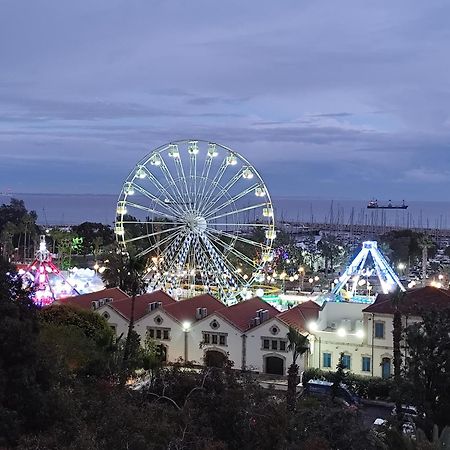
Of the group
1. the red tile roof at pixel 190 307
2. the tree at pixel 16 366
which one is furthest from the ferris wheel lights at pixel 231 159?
the tree at pixel 16 366

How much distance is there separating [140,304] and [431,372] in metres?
20.5

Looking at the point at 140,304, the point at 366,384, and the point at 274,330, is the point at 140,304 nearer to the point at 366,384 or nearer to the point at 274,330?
the point at 274,330

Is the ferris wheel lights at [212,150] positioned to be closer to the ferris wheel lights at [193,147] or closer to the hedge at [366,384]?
the ferris wheel lights at [193,147]

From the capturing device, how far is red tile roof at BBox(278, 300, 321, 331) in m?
34.6

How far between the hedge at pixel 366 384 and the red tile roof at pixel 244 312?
13.8 feet

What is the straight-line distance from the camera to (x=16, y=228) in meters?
86.1

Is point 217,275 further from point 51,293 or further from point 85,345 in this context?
point 85,345

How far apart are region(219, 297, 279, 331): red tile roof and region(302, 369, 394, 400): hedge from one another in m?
4.20

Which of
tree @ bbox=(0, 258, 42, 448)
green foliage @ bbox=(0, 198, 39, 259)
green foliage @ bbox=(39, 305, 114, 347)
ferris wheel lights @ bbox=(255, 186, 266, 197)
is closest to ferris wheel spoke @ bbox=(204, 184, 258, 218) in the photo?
ferris wheel lights @ bbox=(255, 186, 266, 197)

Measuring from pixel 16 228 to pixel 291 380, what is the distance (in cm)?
6767

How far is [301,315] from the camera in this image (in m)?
35.8

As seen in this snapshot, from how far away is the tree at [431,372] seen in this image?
75.1ft

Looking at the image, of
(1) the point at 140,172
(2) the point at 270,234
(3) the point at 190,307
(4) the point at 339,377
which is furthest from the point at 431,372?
(1) the point at 140,172

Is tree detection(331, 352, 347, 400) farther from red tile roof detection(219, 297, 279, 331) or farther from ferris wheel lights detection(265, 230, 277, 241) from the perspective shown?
ferris wheel lights detection(265, 230, 277, 241)
